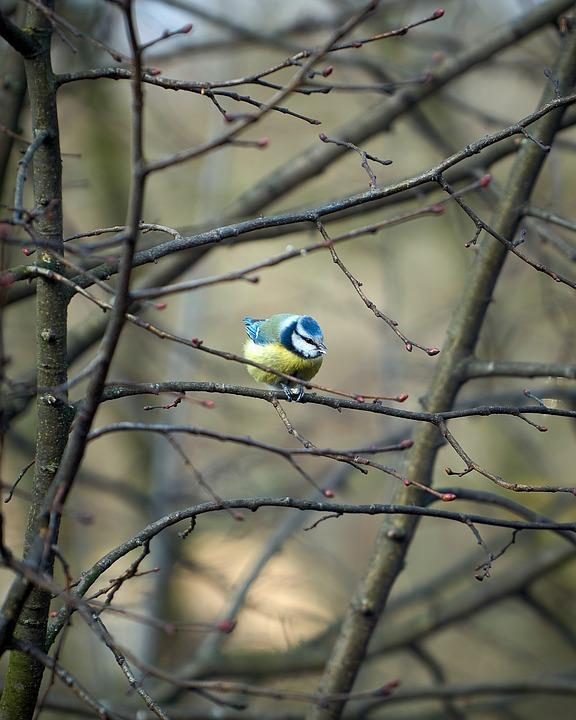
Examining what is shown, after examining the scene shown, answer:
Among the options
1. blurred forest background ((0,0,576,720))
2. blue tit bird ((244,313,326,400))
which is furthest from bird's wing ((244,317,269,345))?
blurred forest background ((0,0,576,720))

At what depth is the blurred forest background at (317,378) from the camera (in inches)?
160

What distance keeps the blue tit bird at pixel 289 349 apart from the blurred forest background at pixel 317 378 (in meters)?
0.54

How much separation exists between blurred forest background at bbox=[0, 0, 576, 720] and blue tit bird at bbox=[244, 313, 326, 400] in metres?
0.54

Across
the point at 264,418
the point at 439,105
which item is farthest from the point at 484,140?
the point at 264,418

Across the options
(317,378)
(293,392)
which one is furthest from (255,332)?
(317,378)

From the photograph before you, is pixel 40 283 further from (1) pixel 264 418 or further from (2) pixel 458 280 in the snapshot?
(2) pixel 458 280

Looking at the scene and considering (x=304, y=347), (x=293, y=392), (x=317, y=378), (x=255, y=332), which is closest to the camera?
(x=293, y=392)

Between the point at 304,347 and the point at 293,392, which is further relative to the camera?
the point at 304,347

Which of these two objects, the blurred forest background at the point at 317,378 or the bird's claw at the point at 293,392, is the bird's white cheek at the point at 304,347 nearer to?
the bird's claw at the point at 293,392

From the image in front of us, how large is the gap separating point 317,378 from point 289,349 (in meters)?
3.62

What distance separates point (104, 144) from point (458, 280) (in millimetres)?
3675

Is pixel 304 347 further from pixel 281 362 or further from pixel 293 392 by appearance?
pixel 293 392

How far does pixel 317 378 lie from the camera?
673cm

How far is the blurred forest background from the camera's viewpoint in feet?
13.3
